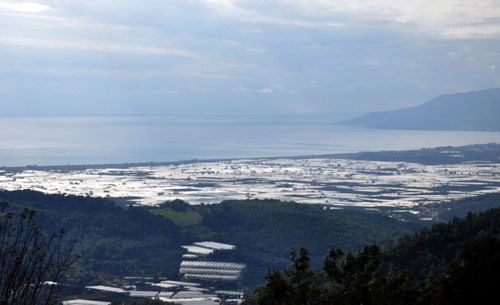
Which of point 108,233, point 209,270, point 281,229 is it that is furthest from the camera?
point 281,229

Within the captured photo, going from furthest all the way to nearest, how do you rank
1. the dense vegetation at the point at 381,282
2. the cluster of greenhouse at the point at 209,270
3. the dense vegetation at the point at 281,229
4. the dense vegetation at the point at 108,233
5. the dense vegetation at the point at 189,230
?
1. the dense vegetation at the point at 281,229
2. the dense vegetation at the point at 189,230
3. the dense vegetation at the point at 108,233
4. the cluster of greenhouse at the point at 209,270
5. the dense vegetation at the point at 381,282

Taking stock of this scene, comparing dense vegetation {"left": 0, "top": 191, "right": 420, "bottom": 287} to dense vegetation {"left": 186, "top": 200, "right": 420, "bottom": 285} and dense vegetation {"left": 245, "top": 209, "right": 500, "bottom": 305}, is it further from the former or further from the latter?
dense vegetation {"left": 245, "top": 209, "right": 500, "bottom": 305}

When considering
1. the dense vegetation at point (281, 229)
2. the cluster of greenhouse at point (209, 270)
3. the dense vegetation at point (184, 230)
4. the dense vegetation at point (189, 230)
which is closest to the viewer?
the cluster of greenhouse at point (209, 270)

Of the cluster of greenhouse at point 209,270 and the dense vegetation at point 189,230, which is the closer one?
the cluster of greenhouse at point 209,270

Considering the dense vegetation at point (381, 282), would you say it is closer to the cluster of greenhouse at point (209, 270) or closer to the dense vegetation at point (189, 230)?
the cluster of greenhouse at point (209, 270)

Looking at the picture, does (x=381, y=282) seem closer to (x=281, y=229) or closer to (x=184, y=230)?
(x=281, y=229)

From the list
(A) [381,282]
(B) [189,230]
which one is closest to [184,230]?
(B) [189,230]

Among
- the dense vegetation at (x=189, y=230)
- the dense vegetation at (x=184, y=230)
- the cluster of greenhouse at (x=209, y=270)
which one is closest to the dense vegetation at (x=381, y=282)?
the cluster of greenhouse at (x=209, y=270)

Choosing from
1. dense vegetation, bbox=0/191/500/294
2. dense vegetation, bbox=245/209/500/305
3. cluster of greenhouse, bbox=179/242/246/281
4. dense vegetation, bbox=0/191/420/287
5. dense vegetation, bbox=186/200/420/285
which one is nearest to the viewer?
dense vegetation, bbox=245/209/500/305

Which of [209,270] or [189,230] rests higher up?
[189,230]

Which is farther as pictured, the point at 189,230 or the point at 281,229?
the point at 189,230

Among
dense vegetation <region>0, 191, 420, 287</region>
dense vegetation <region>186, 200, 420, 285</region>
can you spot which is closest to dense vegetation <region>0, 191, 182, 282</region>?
dense vegetation <region>0, 191, 420, 287</region>
